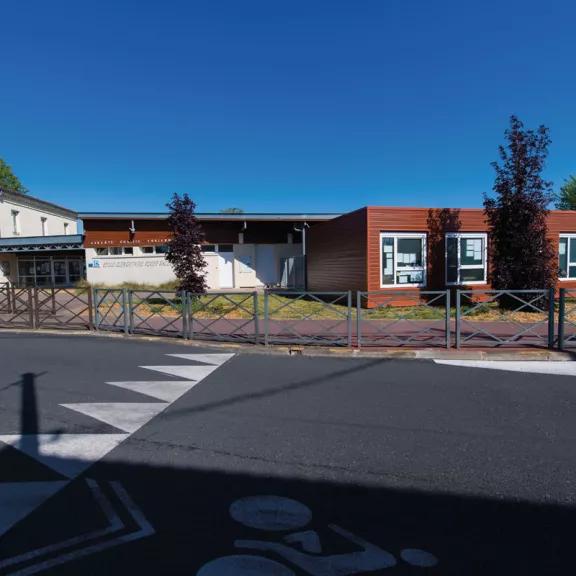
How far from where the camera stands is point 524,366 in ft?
22.0

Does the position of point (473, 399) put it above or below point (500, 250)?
below

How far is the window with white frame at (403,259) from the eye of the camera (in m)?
13.7

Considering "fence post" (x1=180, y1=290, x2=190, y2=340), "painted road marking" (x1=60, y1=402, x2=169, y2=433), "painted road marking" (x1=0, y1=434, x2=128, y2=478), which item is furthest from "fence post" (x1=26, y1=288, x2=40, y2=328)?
"painted road marking" (x1=0, y1=434, x2=128, y2=478)

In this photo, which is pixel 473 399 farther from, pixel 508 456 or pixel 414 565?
pixel 414 565

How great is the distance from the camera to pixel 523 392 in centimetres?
530

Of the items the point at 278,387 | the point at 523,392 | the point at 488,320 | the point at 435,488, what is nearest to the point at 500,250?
the point at 488,320

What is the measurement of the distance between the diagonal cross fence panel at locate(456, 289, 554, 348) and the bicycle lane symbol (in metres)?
6.01

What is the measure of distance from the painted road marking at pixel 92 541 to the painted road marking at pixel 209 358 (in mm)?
4263

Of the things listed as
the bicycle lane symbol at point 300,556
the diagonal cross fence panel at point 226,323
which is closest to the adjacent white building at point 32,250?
the diagonal cross fence panel at point 226,323

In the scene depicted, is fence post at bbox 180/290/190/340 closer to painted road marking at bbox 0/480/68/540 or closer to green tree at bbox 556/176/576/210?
painted road marking at bbox 0/480/68/540

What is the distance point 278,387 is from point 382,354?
8.90ft

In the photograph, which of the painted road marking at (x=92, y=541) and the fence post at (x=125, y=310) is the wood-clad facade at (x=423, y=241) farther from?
the painted road marking at (x=92, y=541)

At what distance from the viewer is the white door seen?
23.7 meters

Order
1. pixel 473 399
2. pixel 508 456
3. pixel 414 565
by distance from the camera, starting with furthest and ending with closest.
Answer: pixel 473 399, pixel 508 456, pixel 414 565
